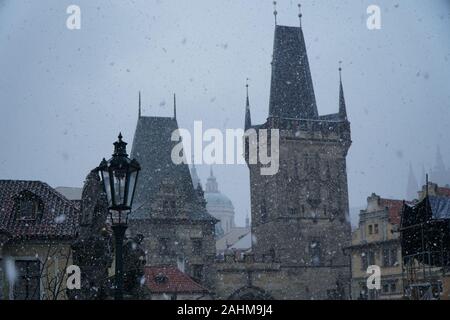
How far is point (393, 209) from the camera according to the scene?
36031 millimetres

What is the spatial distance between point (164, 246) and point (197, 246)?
2.13m

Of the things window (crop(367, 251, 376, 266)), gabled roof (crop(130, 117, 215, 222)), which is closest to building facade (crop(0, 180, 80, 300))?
window (crop(367, 251, 376, 266))

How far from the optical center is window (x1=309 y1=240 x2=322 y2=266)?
50.8 meters

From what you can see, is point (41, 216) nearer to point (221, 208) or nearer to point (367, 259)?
point (367, 259)

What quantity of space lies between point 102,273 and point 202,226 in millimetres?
35457

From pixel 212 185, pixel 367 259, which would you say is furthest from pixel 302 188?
pixel 212 185

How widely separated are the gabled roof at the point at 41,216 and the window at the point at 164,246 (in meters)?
22.4

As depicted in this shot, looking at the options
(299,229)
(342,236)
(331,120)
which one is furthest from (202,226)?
(331,120)

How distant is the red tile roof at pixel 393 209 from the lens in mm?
34969

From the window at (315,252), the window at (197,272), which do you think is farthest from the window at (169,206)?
the window at (315,252)

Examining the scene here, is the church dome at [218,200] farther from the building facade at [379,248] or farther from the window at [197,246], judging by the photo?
the building facade at [379,248]
